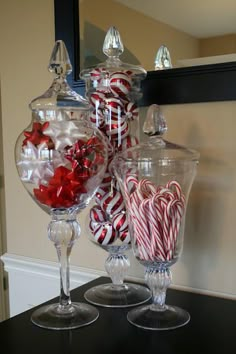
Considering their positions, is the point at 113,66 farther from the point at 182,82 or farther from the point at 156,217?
the point at 156,217

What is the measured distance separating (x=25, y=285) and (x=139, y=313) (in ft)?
2.19

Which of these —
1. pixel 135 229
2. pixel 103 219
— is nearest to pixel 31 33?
pixel 103 219

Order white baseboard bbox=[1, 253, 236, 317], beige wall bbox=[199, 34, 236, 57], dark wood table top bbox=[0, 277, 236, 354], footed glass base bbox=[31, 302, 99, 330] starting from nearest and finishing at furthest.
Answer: dark wood table top bbox=[0, 277, 236, 354] → footed glass base bbox=[31, 302, 99, 330] → beige wall bbox=[199, 34, 236, 57] → white baseboard bbox=[1, 253, 236, 317]

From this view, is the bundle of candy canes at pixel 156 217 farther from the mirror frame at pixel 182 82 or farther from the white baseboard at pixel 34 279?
the white baseboard at pixel 34 279

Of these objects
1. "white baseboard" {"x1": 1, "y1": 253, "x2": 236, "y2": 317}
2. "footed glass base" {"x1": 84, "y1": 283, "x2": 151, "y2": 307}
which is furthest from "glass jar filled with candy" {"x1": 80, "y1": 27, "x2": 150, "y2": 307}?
"white baseboard" {"x1": 1, "y1": 253, "x2": 236, "y2": 317}

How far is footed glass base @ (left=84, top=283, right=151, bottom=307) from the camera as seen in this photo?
103 cm

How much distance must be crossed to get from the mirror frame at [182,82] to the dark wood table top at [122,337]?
0.50 meters

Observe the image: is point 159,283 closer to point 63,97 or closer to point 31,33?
point 63,97

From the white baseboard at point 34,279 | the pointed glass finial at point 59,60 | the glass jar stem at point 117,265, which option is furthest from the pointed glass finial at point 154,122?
the white baseboard at point 34,279

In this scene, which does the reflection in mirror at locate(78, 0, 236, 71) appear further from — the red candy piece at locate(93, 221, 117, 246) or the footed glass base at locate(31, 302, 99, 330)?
the footed glass base at locate(31, 302, 99, 330)

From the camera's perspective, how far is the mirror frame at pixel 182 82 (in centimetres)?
102

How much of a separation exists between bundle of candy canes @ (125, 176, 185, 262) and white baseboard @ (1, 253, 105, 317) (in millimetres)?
487

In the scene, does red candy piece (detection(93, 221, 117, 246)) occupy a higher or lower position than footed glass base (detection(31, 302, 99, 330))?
higher

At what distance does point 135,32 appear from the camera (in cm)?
114
